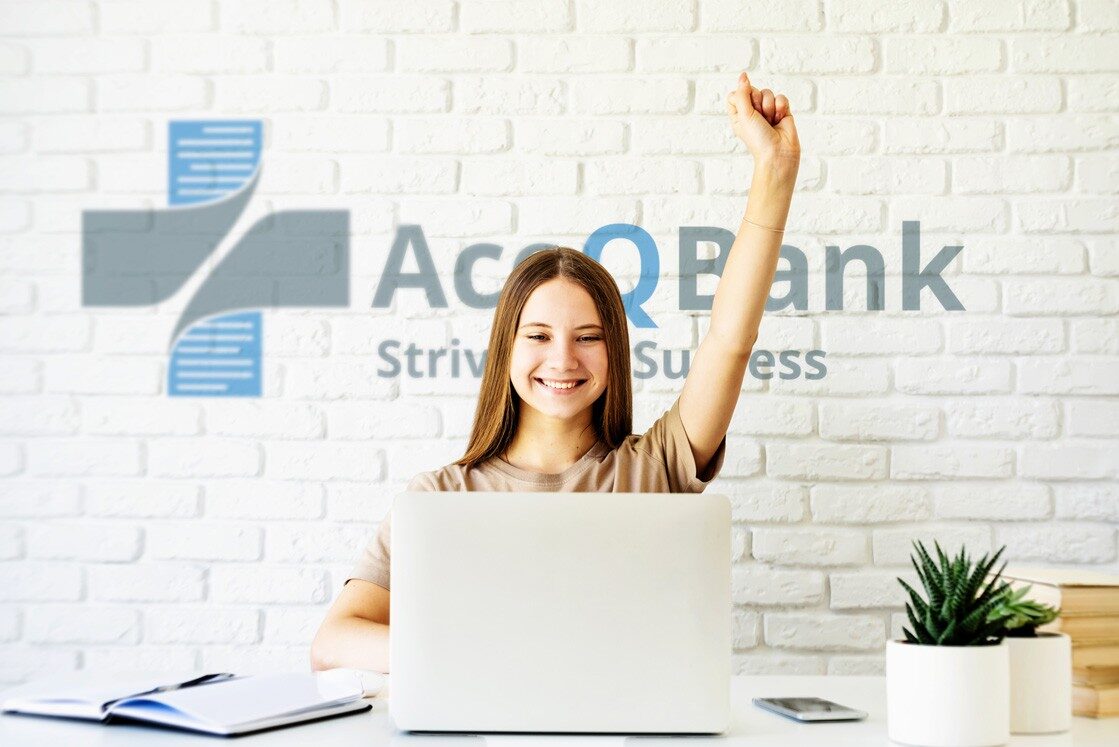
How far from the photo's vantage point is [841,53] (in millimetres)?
2299

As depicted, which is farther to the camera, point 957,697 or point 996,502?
point 996,502

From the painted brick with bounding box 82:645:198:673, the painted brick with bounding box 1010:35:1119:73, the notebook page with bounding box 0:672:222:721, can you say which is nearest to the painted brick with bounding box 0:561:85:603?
the painted brick with bounding box 82:645:198:673

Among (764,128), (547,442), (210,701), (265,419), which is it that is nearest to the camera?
(210,701)

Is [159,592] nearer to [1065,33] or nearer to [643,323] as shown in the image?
[643,323]

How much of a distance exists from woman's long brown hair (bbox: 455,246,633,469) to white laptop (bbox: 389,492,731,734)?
88cm

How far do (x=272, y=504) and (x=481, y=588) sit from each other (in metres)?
1.40

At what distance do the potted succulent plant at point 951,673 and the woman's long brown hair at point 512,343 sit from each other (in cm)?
93

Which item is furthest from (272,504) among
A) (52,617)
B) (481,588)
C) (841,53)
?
(841,53)

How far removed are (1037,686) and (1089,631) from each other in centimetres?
16

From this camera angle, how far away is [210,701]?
1096 mm

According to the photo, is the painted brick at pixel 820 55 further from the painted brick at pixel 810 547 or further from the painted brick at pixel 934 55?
the painted brick at pixel 810 547

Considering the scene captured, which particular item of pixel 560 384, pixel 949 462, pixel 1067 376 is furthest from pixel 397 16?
pixel 1067 376

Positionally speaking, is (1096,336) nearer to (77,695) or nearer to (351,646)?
(351,646)

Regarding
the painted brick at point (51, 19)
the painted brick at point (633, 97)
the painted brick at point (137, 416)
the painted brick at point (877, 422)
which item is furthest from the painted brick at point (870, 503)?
the painted brick at point (51, 19)
